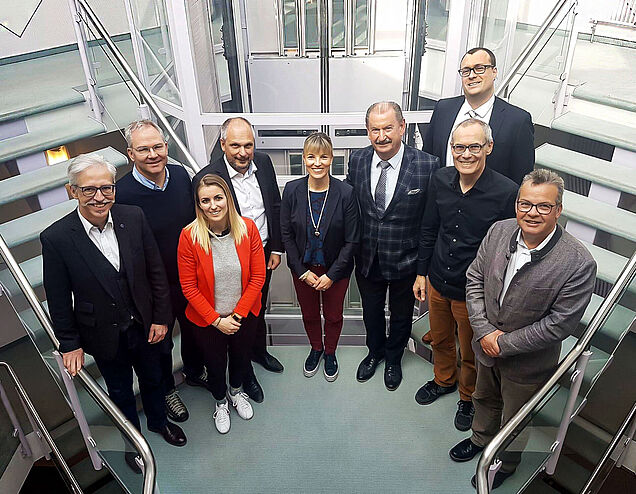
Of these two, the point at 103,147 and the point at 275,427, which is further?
the point at 103,147

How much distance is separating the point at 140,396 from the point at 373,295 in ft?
4.75

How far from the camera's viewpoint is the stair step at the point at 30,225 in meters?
3.23

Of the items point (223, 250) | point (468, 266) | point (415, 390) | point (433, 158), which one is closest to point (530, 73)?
point (433, 158)

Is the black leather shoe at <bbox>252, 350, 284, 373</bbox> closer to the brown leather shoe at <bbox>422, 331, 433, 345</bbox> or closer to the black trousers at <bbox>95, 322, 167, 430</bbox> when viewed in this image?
the black trousers at <bbox>95, 322, 167, 430</bbox>

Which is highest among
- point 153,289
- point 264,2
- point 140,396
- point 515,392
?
point 264,2

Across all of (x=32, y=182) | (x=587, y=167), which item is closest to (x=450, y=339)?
(x=587, y=167)

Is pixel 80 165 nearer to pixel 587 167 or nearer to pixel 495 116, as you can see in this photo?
pixel 495 116

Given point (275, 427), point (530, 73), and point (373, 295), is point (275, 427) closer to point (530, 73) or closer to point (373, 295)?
point (373, 295)

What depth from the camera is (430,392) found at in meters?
3.29

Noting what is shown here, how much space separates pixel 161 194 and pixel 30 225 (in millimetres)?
1206

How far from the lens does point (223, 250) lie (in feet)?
8.91

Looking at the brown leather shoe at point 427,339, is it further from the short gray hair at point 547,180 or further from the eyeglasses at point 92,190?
the eyeglasses at point 92,190

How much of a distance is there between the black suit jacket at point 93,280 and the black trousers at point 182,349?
Result: 11.1 inches

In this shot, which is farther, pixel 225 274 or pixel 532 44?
pixel 532 44
